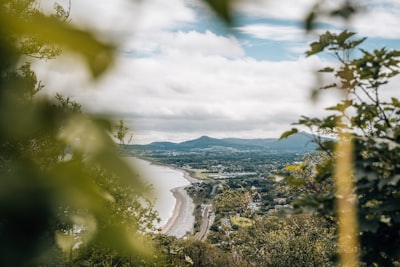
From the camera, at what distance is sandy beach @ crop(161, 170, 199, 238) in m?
70.1

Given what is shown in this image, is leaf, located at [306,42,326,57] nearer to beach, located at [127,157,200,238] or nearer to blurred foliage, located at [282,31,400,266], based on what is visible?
blurred foliage, located at [282,31,400,266]

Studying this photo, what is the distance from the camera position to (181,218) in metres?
82.6

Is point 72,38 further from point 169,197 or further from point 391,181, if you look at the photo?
point 391,181

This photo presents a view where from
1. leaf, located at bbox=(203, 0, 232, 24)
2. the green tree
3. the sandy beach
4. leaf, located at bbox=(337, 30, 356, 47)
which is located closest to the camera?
leaf, located at bbox=(203, 0, 232, 24)

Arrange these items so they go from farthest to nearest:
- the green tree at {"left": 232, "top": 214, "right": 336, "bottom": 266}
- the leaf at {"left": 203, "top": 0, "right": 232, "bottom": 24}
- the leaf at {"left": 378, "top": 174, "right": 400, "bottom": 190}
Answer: the green tree at {"left": 232, "top": 214, "right": 336, "bottom": 266}
the leaf at {"left": 378, "top": 174, "right": 400, "bottom": 190}
the leaf at {"left": 203, "top": 0, "right": 232, "bottom": 24}

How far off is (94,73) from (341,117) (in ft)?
9.73

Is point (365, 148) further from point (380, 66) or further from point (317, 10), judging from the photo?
point (317, 10)

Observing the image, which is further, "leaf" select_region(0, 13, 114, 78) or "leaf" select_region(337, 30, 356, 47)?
"leaf" select_region(337, 30, 356, 47)

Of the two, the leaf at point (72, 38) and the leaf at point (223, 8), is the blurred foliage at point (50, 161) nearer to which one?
the leaf at point (72, 38)

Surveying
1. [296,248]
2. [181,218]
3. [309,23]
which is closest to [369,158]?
[309,23]

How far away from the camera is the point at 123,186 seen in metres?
0.49

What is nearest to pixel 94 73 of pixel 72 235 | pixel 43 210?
pixel 43 210

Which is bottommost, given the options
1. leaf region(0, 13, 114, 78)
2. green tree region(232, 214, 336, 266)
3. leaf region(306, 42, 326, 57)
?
green tree region(232, 214, 336, 266)

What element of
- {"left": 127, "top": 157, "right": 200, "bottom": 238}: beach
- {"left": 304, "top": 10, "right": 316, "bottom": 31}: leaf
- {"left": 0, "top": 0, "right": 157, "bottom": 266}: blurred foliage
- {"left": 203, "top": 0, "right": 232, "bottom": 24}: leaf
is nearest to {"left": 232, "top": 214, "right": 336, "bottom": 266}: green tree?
{"left": 127, "top": 157, "right": 200, "bottom": 238}: beach
